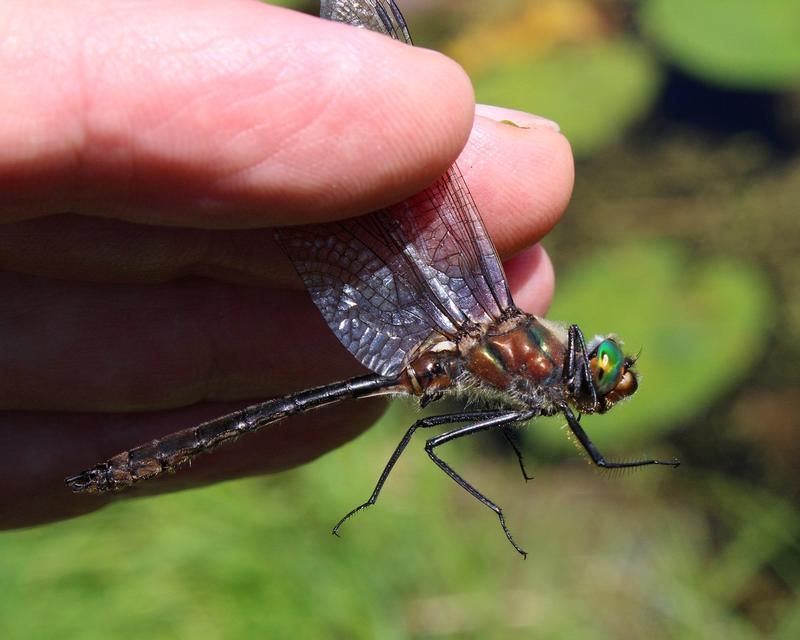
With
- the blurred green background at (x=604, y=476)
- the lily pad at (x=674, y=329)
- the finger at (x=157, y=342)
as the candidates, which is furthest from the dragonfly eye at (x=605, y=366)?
the lily pad at (x=674, y=329)

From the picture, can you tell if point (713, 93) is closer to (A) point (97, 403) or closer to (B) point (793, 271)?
(B) point (793, 271)

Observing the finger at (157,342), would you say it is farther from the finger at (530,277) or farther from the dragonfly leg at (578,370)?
the dragonfly leg at (578,370)

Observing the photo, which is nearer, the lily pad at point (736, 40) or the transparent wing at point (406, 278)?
the transparent wing at point (406, 278)

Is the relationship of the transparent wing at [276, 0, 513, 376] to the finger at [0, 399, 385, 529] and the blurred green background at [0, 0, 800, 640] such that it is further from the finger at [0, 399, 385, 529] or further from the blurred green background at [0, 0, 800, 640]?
the blurred green background at [0, 0, 800, 640]

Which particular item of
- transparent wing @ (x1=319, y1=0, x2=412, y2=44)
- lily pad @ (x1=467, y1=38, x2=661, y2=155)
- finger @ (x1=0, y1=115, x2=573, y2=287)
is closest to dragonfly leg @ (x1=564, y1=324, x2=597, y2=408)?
finger @ (x1=0, y1=115, x2=573, y2=287)

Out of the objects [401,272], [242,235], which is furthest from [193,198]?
[401,272]

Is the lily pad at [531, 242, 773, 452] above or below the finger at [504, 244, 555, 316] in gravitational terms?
below

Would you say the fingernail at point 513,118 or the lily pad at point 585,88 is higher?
the fingernail at point 513,118

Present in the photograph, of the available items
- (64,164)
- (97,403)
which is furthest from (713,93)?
(64,164)

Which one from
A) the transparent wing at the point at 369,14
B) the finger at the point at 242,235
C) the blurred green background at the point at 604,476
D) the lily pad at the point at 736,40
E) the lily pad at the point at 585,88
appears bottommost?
the blurred green background at the point at 604,476
